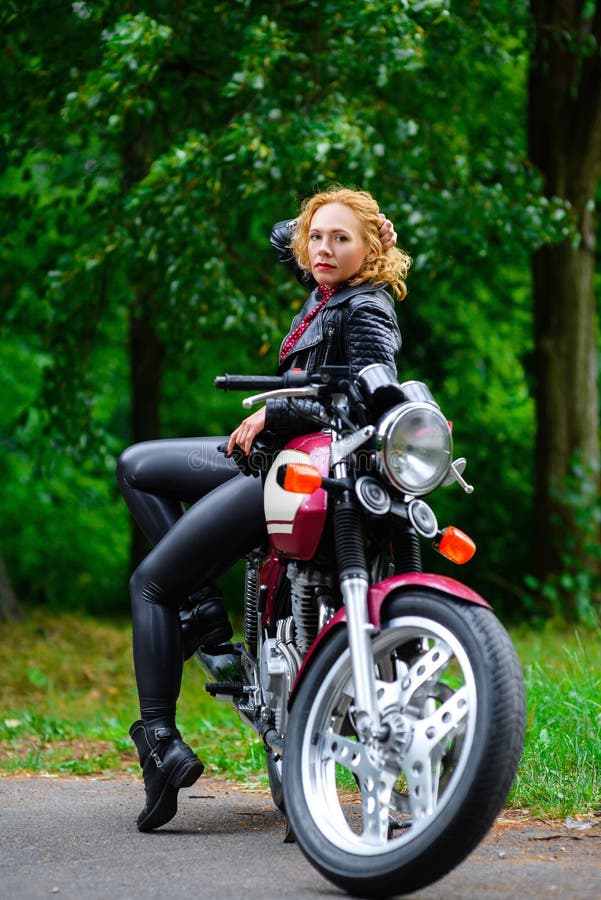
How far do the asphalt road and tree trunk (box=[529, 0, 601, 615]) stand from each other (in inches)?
281

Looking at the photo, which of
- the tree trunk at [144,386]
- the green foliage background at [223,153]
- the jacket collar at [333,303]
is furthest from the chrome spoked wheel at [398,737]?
the tree trunk at [144,386]

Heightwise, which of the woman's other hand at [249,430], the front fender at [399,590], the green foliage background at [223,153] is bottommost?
the front fender at [399,590]

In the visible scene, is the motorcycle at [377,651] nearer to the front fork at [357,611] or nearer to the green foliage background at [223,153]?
the front fork at [357,611]

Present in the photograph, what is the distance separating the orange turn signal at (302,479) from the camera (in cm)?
312

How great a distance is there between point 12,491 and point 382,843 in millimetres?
15507

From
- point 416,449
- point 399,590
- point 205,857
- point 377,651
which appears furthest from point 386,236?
point 205,857

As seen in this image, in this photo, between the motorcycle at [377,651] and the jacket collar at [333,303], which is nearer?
the motorcycle at [377,651]

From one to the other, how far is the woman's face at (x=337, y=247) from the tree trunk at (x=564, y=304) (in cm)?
747

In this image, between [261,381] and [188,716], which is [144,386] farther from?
[261,381]

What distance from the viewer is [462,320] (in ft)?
51.3

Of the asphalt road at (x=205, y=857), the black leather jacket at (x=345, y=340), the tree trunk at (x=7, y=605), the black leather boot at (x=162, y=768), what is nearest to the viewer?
the asphalt road at (x=205, y=857)

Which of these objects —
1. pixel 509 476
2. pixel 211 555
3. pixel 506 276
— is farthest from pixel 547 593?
pixel 211 555

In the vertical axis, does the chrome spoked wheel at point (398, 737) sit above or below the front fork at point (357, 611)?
below

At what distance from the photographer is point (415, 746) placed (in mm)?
2908
